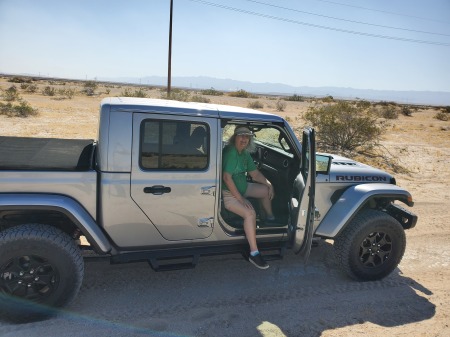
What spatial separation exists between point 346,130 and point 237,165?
1119 centimetres

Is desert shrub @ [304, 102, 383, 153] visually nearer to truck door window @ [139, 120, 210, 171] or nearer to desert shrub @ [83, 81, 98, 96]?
truck door window @ [139, 120, 210, 171]

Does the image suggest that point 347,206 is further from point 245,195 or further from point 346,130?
point 346,130

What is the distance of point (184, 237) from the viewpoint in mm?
3797

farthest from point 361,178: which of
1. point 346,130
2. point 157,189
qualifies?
point 346,130

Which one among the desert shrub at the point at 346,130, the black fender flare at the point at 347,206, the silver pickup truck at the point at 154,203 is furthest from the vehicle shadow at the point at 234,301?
the desert shrub at the point at 346,130

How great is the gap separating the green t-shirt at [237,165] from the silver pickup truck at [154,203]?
0.20 metres

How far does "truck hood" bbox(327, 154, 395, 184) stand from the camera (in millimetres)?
4266

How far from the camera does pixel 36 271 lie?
3.29 m

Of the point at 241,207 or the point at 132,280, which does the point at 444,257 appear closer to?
the point at 241,207

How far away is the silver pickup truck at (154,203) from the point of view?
323 cm

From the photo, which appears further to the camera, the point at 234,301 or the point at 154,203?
the point at 234,301

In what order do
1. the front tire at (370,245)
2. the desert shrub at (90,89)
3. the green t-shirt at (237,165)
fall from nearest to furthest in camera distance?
the green t-shirt at (237,165) < the front tire at (370,245) < the desert shrub at (90,89)

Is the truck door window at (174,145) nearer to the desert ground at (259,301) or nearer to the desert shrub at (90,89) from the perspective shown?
the desert ground at (259,301)

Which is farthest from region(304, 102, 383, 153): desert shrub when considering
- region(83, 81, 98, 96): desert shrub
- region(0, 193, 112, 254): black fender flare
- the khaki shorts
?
region(83, 81, 98, 96): desert shrub
